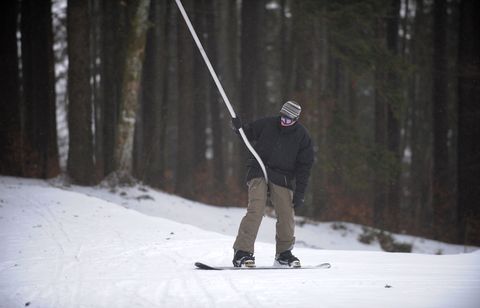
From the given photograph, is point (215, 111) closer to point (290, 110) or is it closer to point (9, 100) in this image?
point (9, 100)

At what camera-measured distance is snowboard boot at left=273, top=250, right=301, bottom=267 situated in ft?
24.0

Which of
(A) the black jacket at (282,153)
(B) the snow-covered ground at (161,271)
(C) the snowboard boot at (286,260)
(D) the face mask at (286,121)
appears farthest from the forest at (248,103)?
(D) the face mask at (286,121)

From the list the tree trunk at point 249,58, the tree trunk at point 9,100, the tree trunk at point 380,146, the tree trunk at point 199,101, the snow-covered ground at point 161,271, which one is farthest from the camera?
the tree trunk at point 199,101

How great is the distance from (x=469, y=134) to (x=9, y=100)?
50.3 ft

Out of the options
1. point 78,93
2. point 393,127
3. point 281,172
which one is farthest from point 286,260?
point 393,127

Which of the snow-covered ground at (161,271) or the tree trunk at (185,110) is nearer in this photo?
the snow-covered ground at (161,271)

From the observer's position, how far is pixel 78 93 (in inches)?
636

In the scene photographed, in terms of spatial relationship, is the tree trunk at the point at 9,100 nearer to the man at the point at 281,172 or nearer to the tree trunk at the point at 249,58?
the tree trunk at the point at 249,58

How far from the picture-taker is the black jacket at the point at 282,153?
295 inches

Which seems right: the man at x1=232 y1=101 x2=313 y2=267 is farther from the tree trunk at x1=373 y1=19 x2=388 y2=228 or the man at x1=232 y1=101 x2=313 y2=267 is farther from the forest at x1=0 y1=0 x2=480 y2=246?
the tree trunk at x1=373 y1=19 x2=388 y2=228

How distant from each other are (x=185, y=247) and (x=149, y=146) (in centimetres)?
1141

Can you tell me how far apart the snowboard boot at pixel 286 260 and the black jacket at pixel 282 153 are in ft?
2.71

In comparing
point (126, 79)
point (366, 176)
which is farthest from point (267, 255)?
point (366, 176)

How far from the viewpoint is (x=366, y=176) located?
19.0m
